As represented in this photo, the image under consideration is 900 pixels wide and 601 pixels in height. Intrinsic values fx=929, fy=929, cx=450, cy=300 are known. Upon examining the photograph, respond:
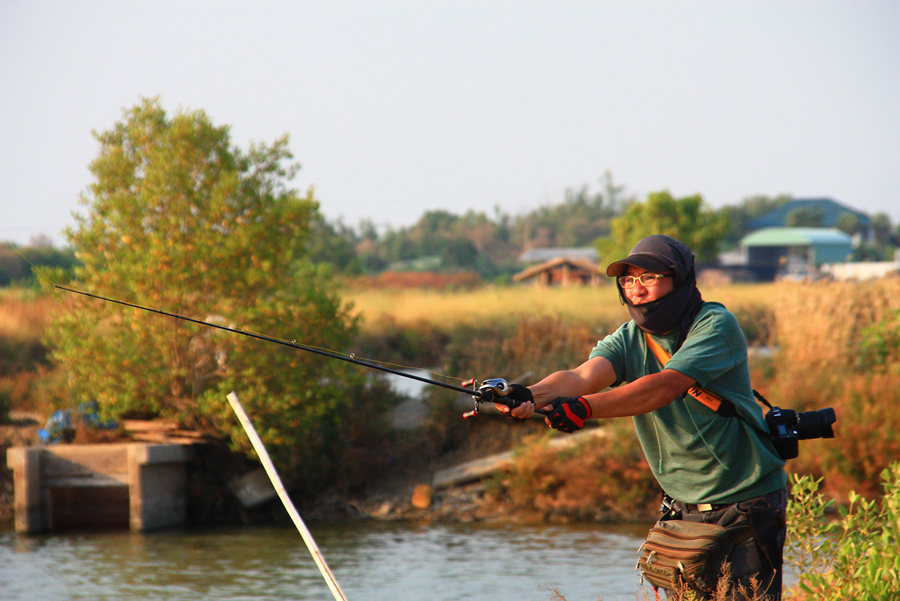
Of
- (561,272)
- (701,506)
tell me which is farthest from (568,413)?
(561,272)

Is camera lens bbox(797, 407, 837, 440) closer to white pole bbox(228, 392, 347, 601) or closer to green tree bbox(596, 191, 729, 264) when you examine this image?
white pole bbox(228, 392, 347, 601)

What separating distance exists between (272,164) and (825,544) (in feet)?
29.9

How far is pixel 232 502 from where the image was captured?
1253cm

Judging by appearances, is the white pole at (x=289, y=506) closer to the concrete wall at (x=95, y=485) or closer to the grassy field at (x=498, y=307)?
the concrete wall at (x=95, y=485)

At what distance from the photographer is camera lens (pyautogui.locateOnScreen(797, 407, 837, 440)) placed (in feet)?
12.0

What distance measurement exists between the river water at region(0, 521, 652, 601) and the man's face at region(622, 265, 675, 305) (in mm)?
5218

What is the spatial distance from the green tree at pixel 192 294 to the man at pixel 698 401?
26.4 feet

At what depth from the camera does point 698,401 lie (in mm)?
3430

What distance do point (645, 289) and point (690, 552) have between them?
40.2 inches

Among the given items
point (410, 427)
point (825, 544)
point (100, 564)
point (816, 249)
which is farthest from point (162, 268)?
point (816, 249)

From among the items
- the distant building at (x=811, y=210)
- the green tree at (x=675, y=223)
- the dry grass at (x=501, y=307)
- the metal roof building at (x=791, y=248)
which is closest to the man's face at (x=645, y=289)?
the dry grass at (x=501, y=307)

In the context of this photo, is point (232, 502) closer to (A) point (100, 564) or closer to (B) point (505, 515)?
(A) point (100, 564)

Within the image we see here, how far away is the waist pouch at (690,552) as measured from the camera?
138 inches

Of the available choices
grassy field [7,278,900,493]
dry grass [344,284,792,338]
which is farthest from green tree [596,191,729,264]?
grassy field [7,278,900,493]
